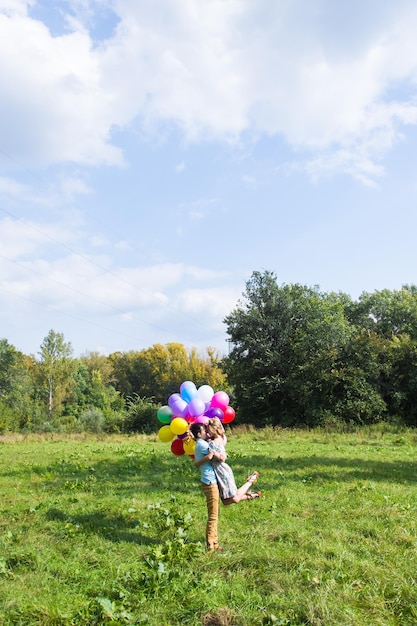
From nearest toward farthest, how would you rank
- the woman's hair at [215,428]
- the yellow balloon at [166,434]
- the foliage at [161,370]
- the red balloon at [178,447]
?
the woman's hair at [215,428] < the red balloon at [178,447] < the yellow balloon at [166,434] < the foliage at [161,370]

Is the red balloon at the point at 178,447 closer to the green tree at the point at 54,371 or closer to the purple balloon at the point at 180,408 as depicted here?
the purple balloon at the point at 180,408

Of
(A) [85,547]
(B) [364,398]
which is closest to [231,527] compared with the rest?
(A) [85,547]

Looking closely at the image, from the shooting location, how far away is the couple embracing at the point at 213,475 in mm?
6414

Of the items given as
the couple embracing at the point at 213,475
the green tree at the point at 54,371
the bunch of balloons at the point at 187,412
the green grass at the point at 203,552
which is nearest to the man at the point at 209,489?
the couple embracing at the point at 213,475

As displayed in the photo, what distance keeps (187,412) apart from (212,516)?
2029mm

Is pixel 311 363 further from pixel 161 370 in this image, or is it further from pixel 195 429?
pixel 161 370

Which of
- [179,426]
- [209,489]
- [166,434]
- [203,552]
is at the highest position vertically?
[179,426]

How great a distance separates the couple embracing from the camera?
6414 millimetres

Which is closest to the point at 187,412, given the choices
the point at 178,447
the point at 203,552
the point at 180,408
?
the point at 180,408

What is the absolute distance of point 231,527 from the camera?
7.35 meters

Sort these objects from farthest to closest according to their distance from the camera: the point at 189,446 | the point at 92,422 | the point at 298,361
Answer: the point at 92,422
the point at 298,361
the point at 189,446

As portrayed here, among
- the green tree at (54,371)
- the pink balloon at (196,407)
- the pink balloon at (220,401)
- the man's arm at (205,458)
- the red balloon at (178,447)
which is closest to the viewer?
the man's arm at (205,458)

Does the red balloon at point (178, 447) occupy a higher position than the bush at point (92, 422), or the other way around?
the red balloon at point (178, 447)

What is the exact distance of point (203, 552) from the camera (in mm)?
6070
